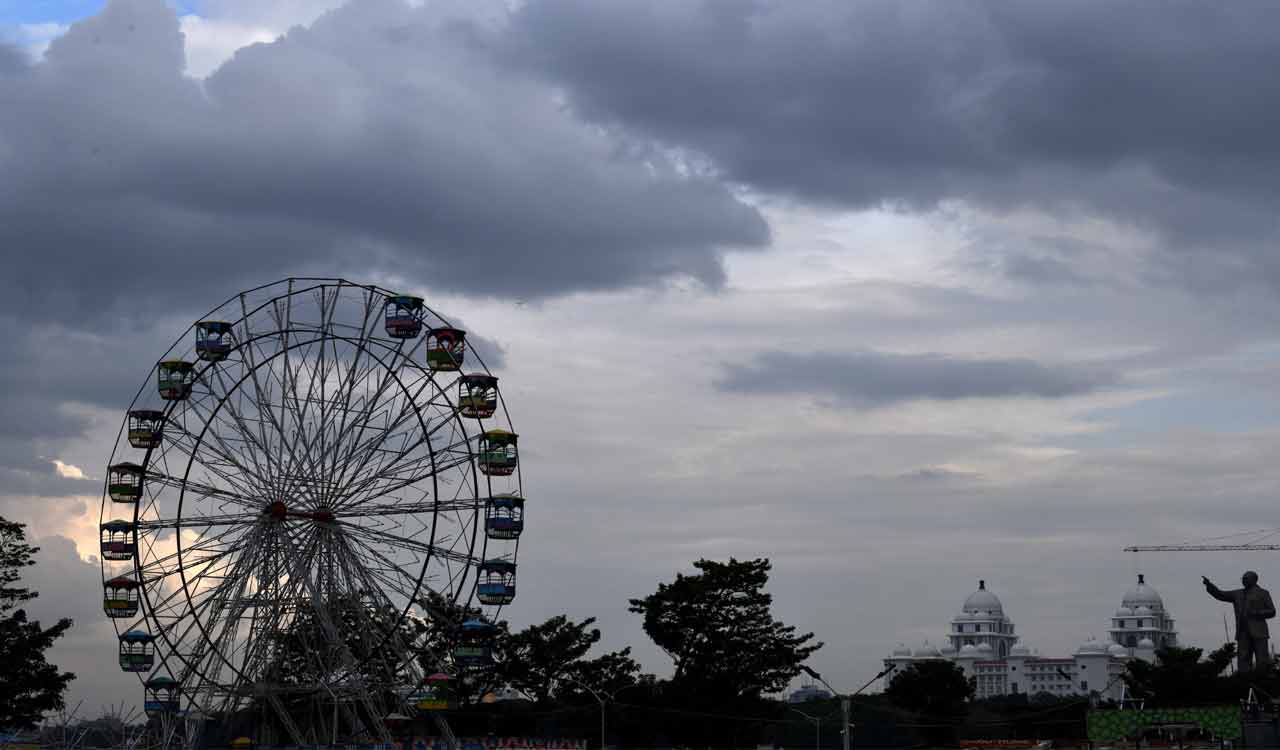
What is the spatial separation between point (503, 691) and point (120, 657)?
52.9 metres

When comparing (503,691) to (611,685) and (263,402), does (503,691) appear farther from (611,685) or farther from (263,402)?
(263,402)

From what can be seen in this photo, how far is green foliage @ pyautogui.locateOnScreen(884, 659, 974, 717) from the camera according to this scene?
149 m

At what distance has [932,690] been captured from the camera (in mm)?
151250

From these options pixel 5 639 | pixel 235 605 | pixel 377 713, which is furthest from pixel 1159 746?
pixel 5 639

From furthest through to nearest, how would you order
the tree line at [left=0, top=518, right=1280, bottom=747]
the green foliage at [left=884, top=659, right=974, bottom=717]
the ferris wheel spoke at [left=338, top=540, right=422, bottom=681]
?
the green foliage at [left=884, top=659, right=974, bottom=717] < the tree line at [left=0, top=518, right=1280, bottom=747] < the ferris wheel spoke at [left=338, top=540, right=422, bottom=681]

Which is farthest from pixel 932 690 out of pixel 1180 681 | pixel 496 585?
pixel 496 585

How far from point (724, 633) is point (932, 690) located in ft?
114

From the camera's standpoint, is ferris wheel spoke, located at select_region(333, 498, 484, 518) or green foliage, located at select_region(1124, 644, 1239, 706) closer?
ferris wheel spoke, located at select_region(333, 498, 484, 518)

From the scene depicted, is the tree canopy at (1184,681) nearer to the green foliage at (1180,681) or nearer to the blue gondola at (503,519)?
the green foliage at (1180,681)

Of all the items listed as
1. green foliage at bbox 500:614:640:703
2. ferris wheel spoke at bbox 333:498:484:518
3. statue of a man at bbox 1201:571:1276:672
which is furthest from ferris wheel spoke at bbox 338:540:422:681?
statue of a man at bbox 1201:571:1276:672

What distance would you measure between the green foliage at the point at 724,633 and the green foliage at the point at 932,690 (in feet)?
94.6

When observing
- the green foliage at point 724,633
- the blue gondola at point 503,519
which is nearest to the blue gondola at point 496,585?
the blue gondola at point 503,519

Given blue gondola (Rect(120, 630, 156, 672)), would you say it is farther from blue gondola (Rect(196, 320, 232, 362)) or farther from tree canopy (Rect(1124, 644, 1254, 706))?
tree canopy (Rect(1124, 644, 1254, 706))

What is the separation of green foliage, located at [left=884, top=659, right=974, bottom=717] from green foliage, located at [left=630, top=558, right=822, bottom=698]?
28845 millimetres
